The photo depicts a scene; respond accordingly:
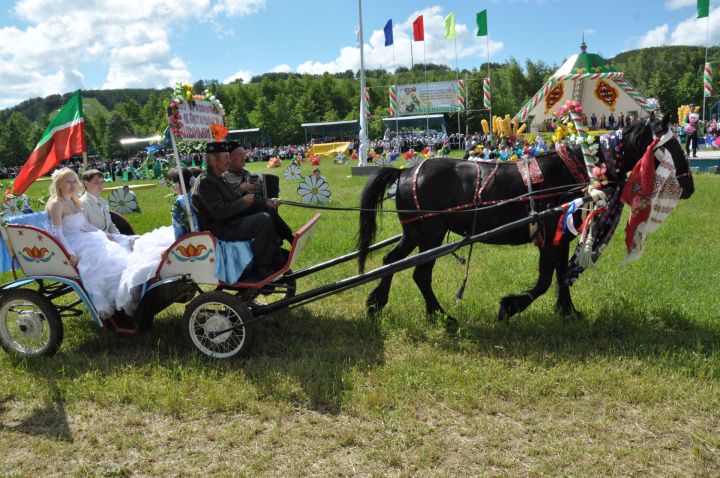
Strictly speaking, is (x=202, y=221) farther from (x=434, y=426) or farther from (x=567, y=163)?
(x=567, y=163)

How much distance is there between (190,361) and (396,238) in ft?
8.79

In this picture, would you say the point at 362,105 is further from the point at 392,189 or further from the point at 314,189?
the point at 392,189

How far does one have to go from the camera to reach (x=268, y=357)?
5.04 m

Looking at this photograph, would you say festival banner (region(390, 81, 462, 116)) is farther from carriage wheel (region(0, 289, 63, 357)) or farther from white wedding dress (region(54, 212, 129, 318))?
carriage wheel (region(0, 289, 63, 357))

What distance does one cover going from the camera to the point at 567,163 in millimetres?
5305

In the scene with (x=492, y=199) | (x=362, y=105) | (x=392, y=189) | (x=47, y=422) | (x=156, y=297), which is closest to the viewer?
(x=47, y=422)

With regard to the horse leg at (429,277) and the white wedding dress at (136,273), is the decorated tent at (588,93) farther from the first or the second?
the white wedding dress at (136,273)

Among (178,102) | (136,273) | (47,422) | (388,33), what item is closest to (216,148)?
(178,102)

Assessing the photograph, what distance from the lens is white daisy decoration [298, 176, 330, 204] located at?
14.4 metres

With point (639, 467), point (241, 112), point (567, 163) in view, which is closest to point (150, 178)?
point (567, 163)

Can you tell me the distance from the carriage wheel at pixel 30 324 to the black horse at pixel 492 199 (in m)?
3.14

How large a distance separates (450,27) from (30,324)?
38.6m

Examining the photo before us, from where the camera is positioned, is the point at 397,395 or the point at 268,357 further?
the point at 268,357

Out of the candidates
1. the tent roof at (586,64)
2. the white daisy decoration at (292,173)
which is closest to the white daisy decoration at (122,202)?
the white daisy decoration at (292,173)
